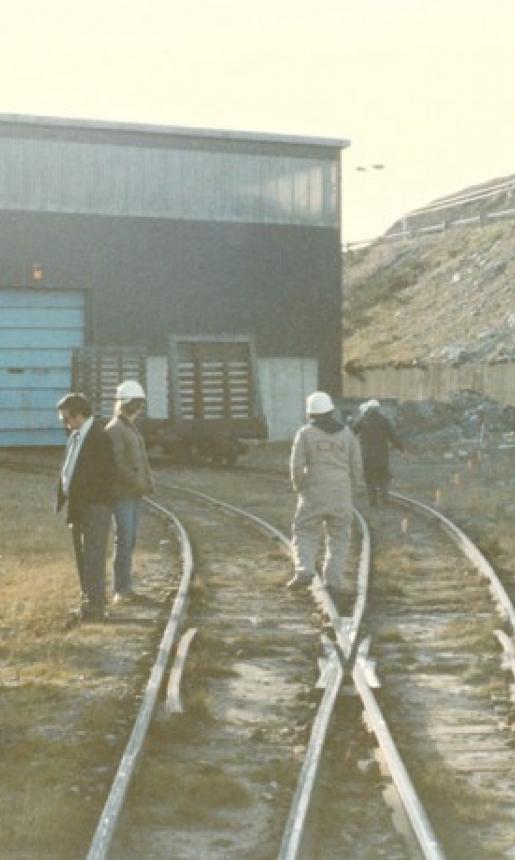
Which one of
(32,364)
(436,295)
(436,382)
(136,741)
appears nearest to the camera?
(136,741)

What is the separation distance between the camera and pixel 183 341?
124 feet

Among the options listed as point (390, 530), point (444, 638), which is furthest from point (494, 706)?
point (390, 530)

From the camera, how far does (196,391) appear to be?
37.2 m

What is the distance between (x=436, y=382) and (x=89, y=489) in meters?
32.1

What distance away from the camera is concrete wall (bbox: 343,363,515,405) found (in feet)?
138

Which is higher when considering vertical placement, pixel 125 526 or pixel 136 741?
pixel 125 526

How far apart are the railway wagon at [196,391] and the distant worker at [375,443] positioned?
1115cm

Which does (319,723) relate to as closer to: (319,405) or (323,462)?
(323,462)

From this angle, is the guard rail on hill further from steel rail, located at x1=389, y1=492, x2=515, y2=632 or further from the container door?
steel rail, located at x1=389, y1=492, x2=515, y2=632

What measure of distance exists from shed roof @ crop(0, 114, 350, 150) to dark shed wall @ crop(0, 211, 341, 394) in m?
2.20

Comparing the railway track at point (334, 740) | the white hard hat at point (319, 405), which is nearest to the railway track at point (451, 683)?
the railway track at point (334, 740)

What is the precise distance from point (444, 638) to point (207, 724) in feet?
11.4

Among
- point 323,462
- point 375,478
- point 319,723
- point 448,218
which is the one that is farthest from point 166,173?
point 319,723

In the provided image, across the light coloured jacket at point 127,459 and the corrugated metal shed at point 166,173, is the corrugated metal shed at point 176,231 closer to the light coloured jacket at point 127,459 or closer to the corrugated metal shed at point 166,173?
the corrugated metal shed at point 166,173
